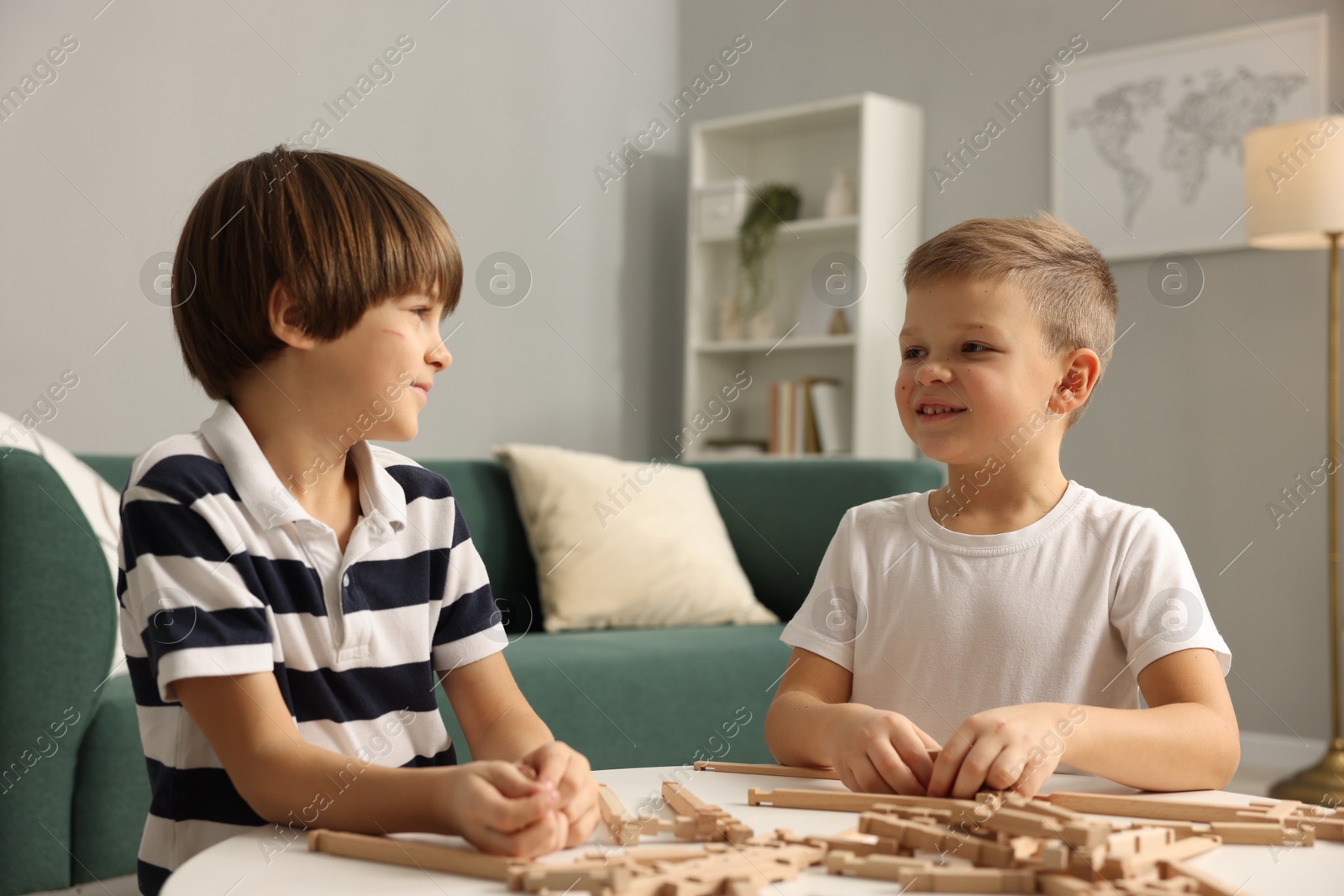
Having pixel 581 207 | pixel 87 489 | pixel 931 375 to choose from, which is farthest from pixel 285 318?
pixel 581 207

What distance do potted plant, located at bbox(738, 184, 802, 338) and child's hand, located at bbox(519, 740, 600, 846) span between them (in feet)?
12.5

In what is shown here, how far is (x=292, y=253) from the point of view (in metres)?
0.90

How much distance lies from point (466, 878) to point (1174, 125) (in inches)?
145

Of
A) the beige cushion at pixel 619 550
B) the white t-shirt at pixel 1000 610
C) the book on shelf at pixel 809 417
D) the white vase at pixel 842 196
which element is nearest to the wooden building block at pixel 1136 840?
the white t-shirt at pixel 1000 610

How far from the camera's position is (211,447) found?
0.88 m

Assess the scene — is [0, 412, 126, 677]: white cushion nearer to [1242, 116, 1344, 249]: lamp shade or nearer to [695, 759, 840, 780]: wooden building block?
[695, 759, 840, 780]: wooden building block

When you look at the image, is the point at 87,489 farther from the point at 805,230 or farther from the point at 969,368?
the point at 805,230

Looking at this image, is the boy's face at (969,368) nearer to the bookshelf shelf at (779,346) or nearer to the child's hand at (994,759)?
the child's hand at (994,759)

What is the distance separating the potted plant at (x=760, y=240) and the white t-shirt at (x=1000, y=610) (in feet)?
10.9

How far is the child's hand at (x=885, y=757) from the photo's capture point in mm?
784

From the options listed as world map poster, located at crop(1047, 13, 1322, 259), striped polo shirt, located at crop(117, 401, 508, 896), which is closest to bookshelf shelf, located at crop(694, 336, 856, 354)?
world map poster, located at crop(1047, 13, 1322, 259)

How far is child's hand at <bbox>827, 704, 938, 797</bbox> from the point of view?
784mm

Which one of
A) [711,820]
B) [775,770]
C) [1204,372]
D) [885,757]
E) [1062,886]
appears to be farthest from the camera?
[1204,372]

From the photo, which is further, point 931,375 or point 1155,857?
point 931,375
